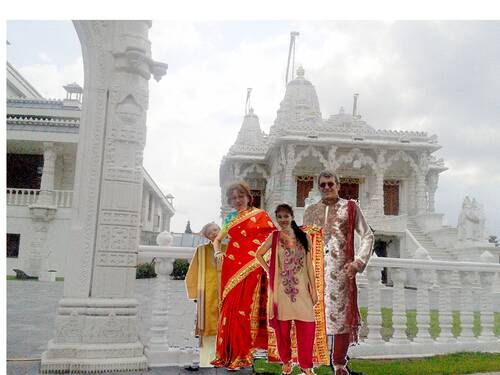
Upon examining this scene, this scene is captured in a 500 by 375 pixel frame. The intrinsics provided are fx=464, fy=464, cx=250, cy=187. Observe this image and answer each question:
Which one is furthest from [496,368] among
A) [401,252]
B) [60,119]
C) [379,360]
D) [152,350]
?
[60,119]

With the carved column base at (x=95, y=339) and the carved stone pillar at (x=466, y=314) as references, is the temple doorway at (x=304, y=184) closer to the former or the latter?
the carved stone pillar at (x=466, y=314)

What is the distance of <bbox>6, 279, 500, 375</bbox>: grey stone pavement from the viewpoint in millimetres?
3696

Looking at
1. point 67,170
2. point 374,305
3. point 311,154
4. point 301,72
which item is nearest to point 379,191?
point 311,154

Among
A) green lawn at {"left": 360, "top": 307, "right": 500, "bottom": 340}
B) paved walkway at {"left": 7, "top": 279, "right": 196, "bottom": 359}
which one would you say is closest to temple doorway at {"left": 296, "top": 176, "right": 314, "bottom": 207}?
paved walkway at {"left": 7, "top": 279, "right": 196, "bottom": 359}

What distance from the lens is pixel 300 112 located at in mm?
21641

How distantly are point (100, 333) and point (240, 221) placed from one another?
1.43 meters

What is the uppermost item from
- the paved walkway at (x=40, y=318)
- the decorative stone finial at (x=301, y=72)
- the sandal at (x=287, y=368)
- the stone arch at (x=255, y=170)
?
the decorative stone finial at (x=301, y=72)

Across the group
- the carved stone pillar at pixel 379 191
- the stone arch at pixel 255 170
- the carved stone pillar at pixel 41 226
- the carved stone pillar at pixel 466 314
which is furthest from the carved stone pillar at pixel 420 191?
the carved stone pillar at pixel 466 314

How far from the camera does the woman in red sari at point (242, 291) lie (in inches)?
133

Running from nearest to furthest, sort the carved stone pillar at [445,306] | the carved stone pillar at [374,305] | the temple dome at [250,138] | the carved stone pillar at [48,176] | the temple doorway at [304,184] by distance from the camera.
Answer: the carved stone pillar at [374,305]
the carved stone pillar at [445,306]
the carved stone pillar at [48,176]
the temple doorway at [304,184]
the temple dome at [250,138]

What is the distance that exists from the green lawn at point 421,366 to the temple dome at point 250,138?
16.8m

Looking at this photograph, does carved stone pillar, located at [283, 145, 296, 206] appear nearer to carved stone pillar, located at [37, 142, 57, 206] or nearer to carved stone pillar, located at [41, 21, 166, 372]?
carved stone pillar, located at [37, 142, 57, 206]
